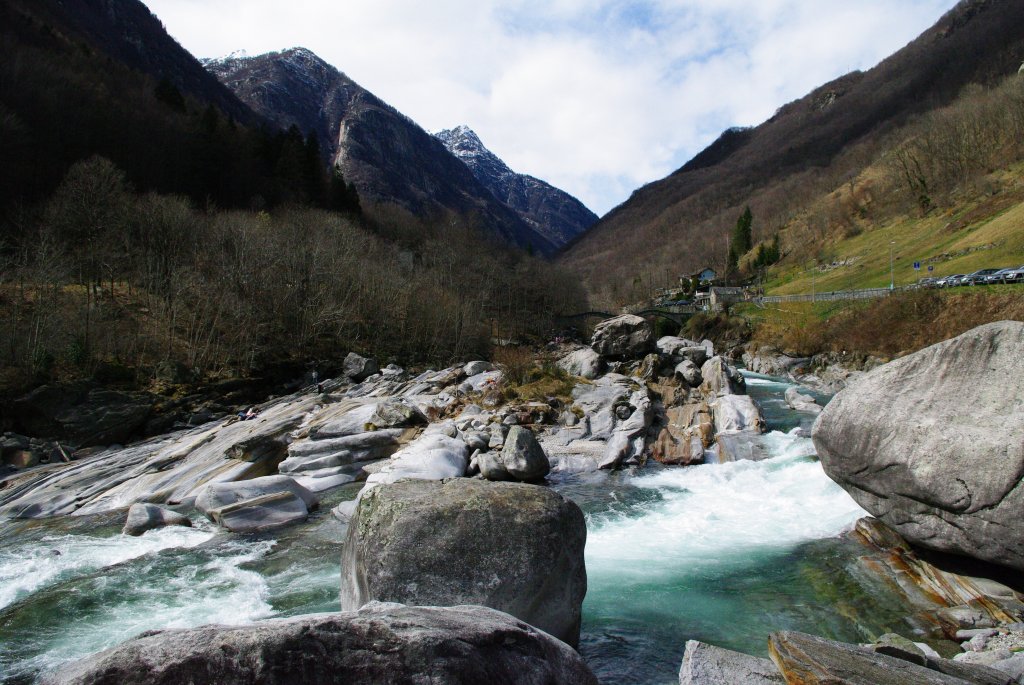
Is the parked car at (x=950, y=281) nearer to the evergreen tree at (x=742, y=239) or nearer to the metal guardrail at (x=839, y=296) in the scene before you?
the metal guardrail at (x=839, y=296)

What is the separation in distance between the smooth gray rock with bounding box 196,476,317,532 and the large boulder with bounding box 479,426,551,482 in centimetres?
506

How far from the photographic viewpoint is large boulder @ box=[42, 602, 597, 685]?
2.58 metres

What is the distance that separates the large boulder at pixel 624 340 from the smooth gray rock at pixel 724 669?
1031 inches

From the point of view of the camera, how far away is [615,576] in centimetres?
1073

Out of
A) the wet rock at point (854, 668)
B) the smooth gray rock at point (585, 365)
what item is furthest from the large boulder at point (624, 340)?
the wet rock at point (854, 668)

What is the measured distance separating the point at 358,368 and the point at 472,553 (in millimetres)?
32984

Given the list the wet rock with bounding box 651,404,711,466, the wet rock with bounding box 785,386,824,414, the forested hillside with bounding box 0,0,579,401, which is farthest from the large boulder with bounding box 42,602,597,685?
the forested hillside with bounding box 0,0,579,401

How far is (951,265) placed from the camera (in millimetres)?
52188

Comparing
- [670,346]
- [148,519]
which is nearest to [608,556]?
[148,519]

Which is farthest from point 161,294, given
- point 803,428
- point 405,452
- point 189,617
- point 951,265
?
point 951,265

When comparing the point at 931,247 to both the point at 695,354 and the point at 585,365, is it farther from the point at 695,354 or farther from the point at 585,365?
the point at 585,365

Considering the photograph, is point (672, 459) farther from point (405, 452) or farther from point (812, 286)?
point (812, 286)

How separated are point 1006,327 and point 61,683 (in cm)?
1175

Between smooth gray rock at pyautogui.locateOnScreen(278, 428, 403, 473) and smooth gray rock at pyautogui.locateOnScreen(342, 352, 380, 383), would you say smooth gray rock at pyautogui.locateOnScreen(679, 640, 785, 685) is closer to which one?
smooth gray rock at pyautogui.locateOnScreen(278, 428, 403, 473)
